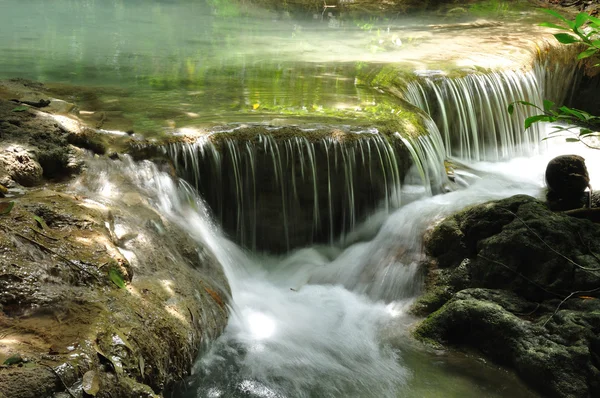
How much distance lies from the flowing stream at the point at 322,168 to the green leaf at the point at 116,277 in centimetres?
70

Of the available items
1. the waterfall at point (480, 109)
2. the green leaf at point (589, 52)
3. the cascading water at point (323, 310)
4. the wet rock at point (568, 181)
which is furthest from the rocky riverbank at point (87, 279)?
the waterfall at point (480, 109)

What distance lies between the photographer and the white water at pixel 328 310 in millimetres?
3602

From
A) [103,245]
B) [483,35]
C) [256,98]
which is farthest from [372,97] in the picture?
[483,35]

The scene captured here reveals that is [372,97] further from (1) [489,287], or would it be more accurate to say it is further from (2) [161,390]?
(2) [161,390]

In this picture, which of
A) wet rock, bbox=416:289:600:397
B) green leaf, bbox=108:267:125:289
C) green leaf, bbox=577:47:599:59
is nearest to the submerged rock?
wet rock, bbox=416:289:600:397

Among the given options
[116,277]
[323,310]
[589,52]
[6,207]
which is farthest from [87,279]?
[589,52]

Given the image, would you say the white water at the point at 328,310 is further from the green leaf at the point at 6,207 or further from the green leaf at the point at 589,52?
the green leaf at the point at 589,52

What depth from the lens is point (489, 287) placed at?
4.56 metres

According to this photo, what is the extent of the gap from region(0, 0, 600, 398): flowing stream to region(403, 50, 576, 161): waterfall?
26mm

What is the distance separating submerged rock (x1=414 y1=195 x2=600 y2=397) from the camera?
3680 millimetres

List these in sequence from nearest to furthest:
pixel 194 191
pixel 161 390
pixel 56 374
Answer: pixel 56 374 < pixel 161 390 < pixel 194 191

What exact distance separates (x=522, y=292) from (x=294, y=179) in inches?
99.4

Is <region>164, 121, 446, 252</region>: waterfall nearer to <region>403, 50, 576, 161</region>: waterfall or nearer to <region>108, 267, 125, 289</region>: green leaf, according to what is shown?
<region>403, 50, 576, 161</region>: waterfall

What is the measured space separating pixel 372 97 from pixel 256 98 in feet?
5.07
